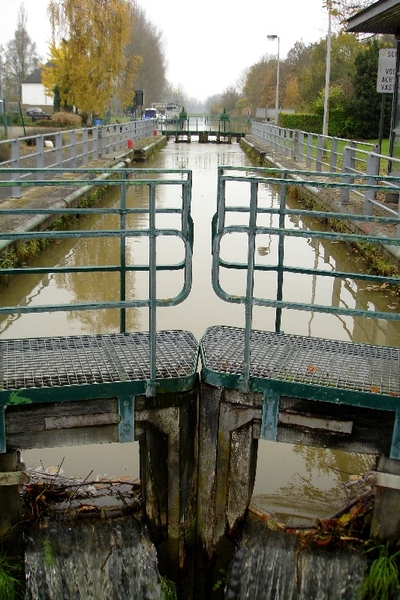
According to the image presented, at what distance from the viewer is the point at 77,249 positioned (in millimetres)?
11391

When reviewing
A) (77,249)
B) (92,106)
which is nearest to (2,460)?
(77,249)

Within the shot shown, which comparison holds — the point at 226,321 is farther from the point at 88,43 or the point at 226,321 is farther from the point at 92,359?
the point at 88,43

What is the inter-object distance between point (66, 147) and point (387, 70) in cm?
1258

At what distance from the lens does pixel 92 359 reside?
167 inches

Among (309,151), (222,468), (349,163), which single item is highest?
(309,151)

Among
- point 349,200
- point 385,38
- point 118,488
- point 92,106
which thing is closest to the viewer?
point 118,488

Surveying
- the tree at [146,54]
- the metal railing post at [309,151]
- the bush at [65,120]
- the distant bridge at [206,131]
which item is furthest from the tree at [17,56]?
the metal railing post at [309,151]

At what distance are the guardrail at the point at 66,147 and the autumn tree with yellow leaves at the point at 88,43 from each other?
240cm

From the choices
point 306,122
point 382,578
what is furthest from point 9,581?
point 306,122

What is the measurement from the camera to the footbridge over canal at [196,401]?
3861mm

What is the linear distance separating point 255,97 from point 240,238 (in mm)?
58620

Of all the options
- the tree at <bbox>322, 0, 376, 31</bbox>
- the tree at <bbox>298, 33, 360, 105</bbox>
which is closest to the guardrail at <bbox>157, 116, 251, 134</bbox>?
the tree at <bbox>298, 33, 360, 105</bbox>

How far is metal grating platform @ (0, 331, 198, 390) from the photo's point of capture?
12.9 ft

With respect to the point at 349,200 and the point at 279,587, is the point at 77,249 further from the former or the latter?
the point at 279,587
